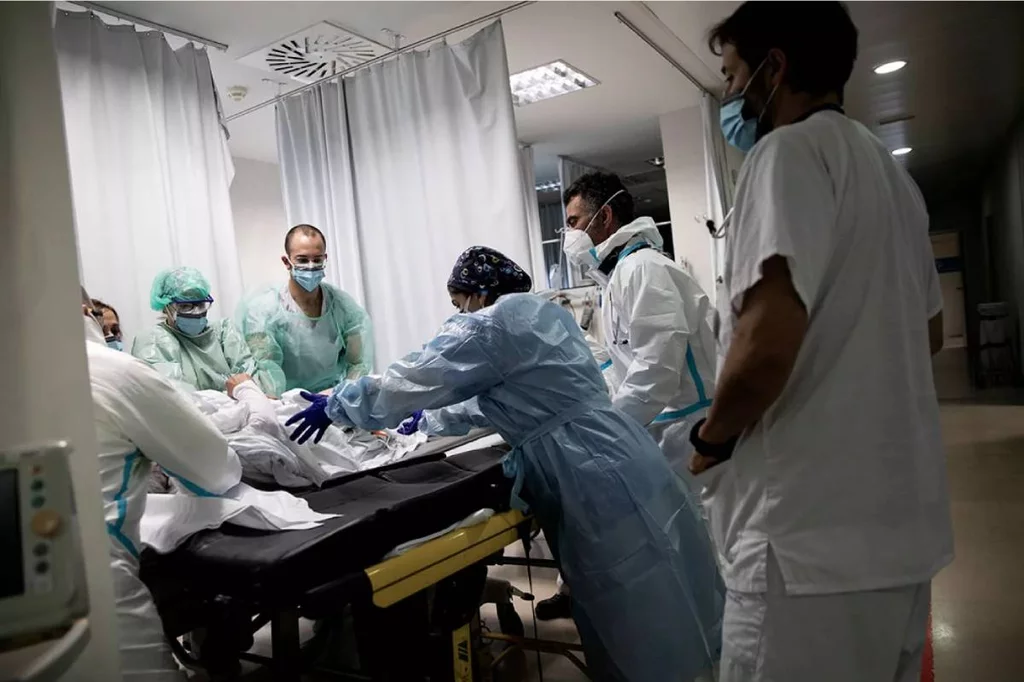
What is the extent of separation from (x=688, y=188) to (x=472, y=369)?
3.60 m

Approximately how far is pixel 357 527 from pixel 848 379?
0.96m

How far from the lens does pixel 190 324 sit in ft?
8.05

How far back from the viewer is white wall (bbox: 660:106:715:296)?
476cm

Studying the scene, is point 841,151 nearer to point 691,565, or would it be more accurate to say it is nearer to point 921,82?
point 691,565

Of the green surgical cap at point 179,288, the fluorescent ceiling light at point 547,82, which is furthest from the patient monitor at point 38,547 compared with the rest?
the fluorescent ceiling light at point 547,82

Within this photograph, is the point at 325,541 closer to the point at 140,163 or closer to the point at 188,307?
the point at 188,307

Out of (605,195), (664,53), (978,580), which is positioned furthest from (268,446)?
(664,53)

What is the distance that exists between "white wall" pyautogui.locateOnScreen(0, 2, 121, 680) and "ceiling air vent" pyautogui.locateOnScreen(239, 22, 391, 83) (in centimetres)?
236

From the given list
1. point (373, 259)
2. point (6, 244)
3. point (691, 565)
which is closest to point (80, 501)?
point (6, 244)

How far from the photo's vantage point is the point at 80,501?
2.72 ft

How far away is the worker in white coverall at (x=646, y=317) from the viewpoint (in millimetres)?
2139

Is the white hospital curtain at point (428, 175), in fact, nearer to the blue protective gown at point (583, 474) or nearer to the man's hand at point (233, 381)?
the man's hand at point (233, 381)

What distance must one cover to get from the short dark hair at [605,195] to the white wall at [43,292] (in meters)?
1.93

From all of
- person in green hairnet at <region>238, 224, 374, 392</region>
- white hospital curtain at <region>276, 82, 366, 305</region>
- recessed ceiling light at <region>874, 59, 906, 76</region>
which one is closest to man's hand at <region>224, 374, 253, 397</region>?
person in green hairnet at <region>238, 224, 374, 392</region>
